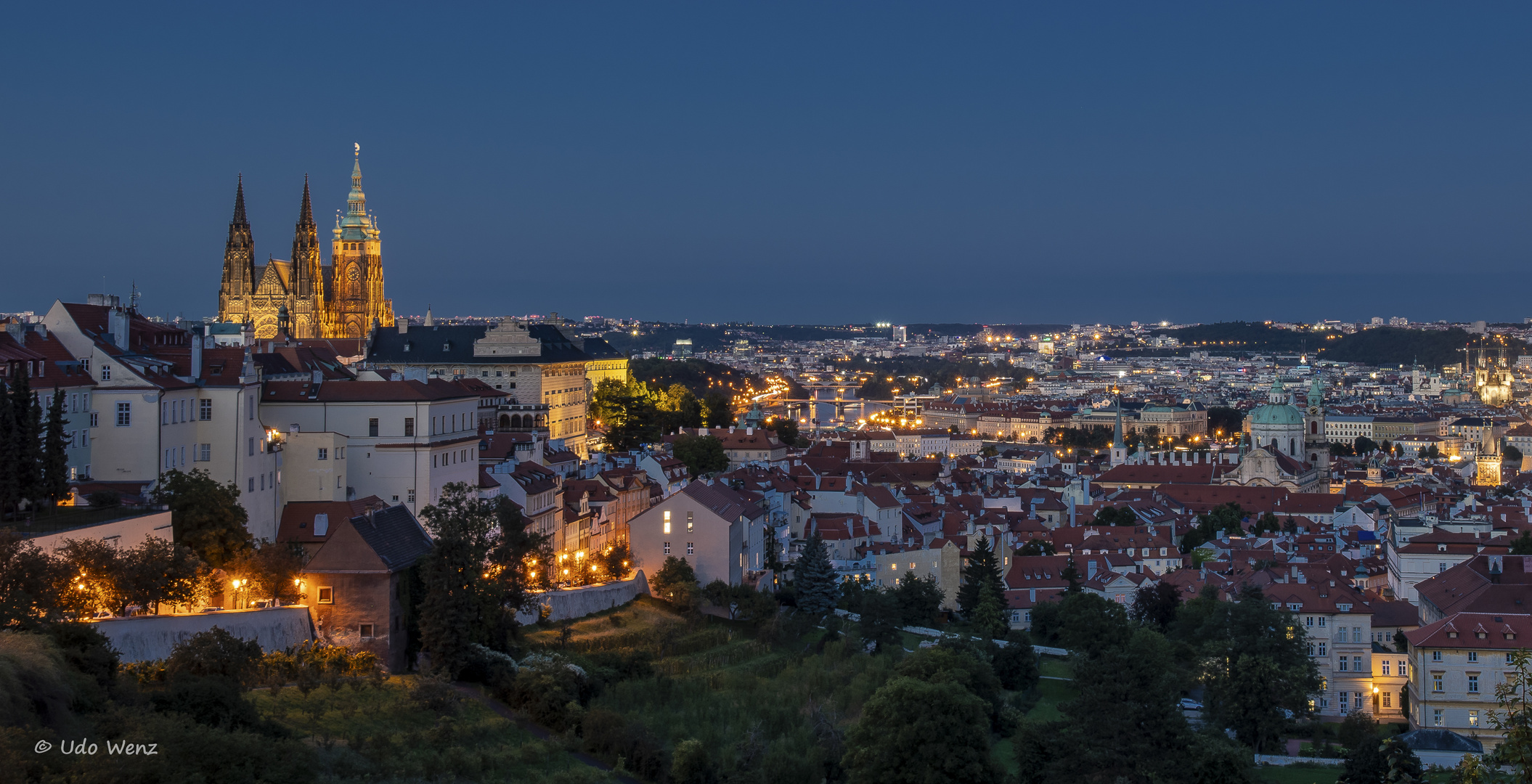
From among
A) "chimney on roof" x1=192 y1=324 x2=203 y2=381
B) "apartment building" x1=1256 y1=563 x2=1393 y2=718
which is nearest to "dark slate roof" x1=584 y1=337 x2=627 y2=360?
"apartment building" x1=1256 y1=563 x2=1393 y2=718

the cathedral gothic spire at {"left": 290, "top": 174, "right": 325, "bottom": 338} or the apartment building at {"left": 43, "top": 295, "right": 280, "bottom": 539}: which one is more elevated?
the cathedral gothic spire at {"left": 290, "top": 174, "right": 325, "bottom": 338}

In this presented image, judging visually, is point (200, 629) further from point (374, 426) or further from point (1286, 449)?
point (1286, 449)

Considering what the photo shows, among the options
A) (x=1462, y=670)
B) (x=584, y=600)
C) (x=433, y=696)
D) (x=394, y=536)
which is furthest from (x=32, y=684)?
(x=1462, y=670)

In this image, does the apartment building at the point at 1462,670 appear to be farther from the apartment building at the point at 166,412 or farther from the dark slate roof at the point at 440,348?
the dark slate roof at the point at 440,348

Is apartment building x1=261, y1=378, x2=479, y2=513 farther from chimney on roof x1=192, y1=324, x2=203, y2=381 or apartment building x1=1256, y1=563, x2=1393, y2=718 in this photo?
apartment building x1=1256, y1=563, x2=1393, y2=718

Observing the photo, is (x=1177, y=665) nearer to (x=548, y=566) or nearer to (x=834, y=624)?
(x=834, y=624)

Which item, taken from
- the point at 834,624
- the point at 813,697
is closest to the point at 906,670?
the point at 813,697

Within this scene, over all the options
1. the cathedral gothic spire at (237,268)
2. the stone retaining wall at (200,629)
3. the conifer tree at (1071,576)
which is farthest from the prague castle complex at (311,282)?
the stone retaining wall at (200,629)
